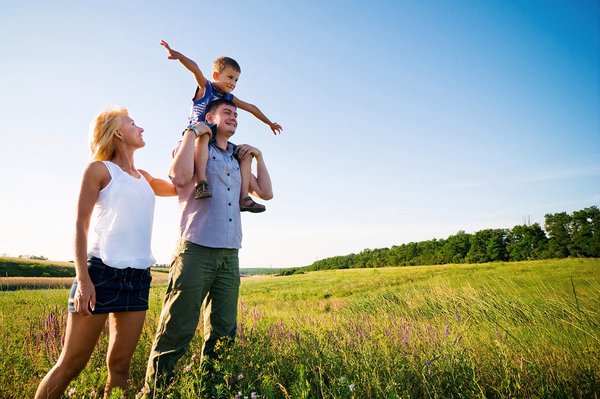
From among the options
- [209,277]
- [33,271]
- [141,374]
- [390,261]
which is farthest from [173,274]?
[390,261]

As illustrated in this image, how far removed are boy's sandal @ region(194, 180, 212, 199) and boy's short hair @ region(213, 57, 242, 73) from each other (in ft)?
6.94

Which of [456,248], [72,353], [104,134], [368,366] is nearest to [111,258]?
[72,353]

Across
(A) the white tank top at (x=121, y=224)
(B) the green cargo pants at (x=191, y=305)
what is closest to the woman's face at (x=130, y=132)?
(A) the white tank top at (x=121, y=224)

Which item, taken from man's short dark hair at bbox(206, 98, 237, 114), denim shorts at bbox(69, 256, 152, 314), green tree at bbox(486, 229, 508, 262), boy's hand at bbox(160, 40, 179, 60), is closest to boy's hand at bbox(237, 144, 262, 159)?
man's short dark hair at bbox(206, 98, 237, 114)

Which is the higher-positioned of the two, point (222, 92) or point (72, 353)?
point (222, 92)

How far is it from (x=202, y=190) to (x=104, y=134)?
0.90 metres

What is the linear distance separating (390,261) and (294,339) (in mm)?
84947

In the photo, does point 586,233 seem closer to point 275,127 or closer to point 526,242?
point 526,242

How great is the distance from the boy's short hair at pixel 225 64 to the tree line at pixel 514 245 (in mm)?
58722

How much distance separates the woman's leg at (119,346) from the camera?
8.01ft

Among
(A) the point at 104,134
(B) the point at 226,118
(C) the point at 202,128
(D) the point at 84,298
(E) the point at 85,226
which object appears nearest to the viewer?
(D) the point at 84,298

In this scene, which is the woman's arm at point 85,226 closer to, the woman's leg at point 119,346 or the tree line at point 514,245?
the woman's leg at point 119,346

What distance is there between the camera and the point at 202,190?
280cm

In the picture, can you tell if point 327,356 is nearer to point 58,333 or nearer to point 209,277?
point 209,277
